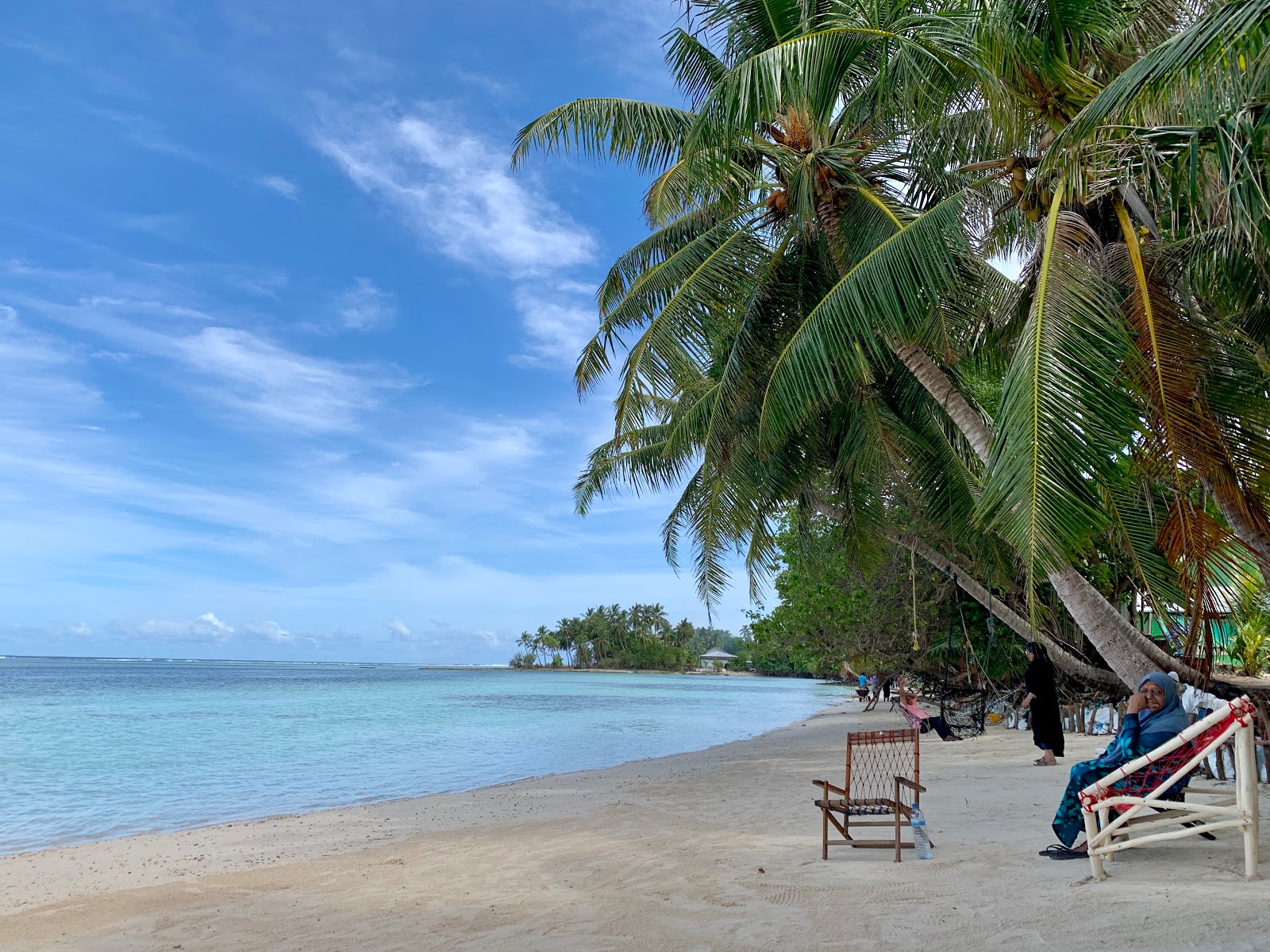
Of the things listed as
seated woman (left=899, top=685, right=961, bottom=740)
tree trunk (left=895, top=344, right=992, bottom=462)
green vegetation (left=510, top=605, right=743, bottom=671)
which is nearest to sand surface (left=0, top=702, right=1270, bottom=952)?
seated woman (left=899, top=685, right=961, bottom=740)

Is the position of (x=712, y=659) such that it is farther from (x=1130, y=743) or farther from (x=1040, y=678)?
(x=1130, y=743)

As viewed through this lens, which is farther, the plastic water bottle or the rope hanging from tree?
the rope hanging from tree

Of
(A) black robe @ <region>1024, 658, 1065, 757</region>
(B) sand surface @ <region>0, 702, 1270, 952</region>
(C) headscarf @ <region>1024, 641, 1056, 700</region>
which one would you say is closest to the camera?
(B) sand surface @ <region>0, 702, 1270, 952</region>

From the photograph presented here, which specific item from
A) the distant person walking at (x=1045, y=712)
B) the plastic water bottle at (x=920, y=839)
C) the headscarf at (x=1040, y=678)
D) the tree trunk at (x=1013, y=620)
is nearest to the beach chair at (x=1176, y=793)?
the plastic water bottle at (x=920, y=839)

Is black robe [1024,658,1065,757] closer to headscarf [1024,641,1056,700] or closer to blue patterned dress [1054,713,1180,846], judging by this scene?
headscarf [1024,641,1056,700]

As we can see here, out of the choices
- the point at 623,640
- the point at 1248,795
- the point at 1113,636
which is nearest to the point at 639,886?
the point at 1248,795

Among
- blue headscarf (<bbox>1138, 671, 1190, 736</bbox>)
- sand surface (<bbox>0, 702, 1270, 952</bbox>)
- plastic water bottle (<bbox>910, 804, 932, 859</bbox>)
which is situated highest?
blue headscarf (<bbox>1138, 671, 1190, 736</bbox>)

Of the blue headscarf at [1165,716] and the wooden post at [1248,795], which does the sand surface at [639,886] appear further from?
the blue headscarf at [1165,716]

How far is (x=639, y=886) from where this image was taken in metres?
5.60

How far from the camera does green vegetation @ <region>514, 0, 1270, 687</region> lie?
5.52m

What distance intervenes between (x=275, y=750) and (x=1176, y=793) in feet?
63.9

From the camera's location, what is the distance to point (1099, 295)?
600cm

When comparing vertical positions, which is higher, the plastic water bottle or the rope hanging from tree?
the rope hanging from tree

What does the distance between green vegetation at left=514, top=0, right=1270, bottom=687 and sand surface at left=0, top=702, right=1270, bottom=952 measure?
178cm
